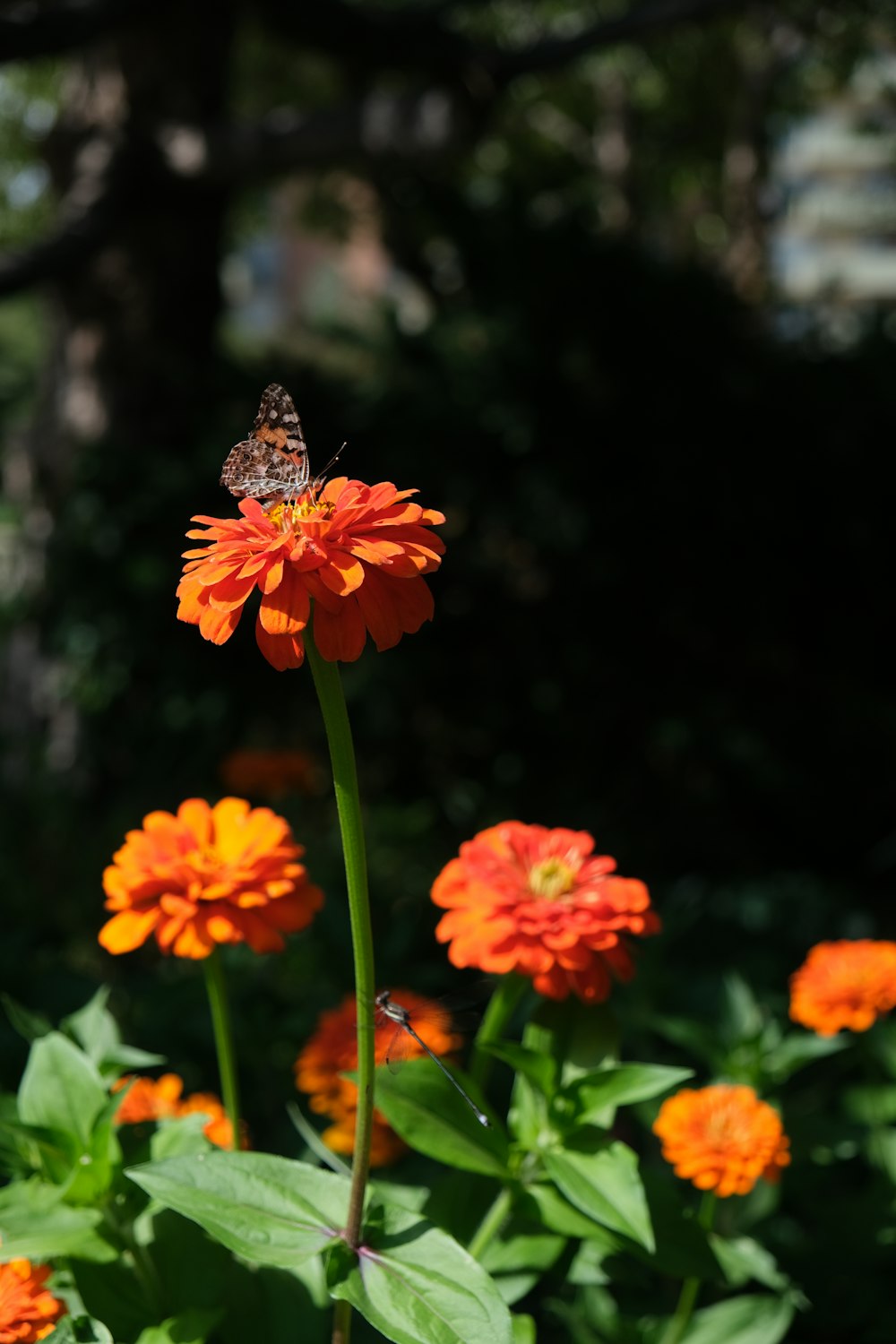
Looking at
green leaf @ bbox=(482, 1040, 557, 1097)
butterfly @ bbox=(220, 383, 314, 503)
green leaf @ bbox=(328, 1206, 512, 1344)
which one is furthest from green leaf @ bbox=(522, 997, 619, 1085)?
butterfly @ bbox=(220, 383, 314, 503)

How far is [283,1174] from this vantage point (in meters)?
1.22

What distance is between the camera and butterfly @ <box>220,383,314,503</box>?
123 centimetres

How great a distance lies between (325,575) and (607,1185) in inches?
26.4

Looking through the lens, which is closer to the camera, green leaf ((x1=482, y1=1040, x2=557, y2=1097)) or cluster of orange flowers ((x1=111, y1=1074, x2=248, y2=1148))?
green leaf ((x1=482, y1=1040, x2=557, y2=1097))

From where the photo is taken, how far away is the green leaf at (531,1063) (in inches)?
52.0

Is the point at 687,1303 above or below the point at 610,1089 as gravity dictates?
below

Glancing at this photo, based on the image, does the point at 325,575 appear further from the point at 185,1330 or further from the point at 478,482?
the point at 478,482

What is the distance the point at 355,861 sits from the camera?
3.54 ft

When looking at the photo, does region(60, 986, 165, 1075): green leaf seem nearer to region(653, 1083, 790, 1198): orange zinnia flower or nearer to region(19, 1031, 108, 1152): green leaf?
region(19, 1031, 108, 1152): green leaf

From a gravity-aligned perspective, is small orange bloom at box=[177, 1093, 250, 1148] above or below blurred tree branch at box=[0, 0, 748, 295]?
below

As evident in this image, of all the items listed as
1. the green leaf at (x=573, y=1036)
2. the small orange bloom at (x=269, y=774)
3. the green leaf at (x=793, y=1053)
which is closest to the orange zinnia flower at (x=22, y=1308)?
the green leaf at (x=573, y=1036)

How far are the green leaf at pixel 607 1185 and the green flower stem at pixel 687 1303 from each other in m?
0.21

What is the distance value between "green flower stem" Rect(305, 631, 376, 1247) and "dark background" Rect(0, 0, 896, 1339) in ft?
9.16

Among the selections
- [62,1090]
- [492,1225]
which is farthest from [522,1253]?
[62,1090]
